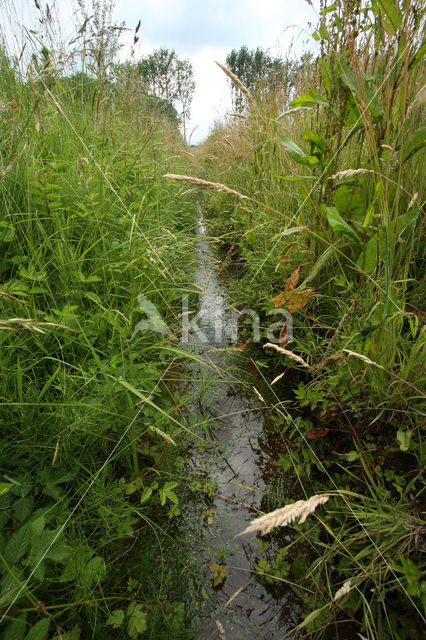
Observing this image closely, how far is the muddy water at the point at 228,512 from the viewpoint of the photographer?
2.71ft

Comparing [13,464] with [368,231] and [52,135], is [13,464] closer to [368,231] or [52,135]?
[368,231]

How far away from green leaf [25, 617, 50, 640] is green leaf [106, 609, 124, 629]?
0.51ft

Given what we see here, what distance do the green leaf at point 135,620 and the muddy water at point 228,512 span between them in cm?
15

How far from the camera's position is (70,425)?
2.96ft

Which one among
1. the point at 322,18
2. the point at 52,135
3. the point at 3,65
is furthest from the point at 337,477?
the point at 3,65

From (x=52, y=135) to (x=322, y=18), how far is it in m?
1.61

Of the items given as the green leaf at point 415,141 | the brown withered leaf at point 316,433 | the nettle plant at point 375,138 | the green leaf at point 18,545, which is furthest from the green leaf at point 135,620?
the green leaf at point 415,141

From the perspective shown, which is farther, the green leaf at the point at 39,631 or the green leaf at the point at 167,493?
the green leaf at the point at 167,493

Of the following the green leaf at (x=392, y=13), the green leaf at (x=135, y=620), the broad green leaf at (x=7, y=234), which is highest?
the green leaf at (x=392, y=13)

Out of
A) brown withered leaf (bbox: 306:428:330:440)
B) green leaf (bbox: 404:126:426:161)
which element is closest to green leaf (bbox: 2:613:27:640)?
brown withered leaf (bbox: 306:428:330:440)

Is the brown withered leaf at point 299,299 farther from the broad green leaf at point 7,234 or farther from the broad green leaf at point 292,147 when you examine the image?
the broad green leaf at point 7,234

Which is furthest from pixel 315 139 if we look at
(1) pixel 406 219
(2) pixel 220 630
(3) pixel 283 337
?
(2) pixel 220 630

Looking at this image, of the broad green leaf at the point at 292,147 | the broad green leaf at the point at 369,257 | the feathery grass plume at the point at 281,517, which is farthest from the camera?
the broad green leaf at the point at 292,147

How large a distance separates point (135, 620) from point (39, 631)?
0.71 feet
